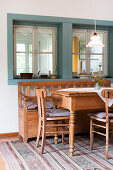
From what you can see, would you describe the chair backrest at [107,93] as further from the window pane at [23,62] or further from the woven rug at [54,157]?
the window pane at [23,62]

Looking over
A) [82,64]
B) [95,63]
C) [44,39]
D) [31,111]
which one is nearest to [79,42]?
[82,64]

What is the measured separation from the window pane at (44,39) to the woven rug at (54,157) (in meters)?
1.98

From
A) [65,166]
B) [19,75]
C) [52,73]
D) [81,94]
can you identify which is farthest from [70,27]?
[65,166]

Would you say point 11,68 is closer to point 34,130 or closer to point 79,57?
point 34,130

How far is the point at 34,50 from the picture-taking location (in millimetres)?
5262

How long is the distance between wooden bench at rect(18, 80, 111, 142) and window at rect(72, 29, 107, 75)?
0.44 meters

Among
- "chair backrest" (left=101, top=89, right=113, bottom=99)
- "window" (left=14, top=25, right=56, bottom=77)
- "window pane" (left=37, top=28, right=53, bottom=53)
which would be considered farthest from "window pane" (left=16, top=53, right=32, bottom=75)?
"chair backrest" (left=101, top=89, right=113, bottom=99)

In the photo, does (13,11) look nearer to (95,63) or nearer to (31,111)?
(31,111)

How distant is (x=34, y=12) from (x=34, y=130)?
7.40 feet

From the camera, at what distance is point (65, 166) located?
325 centimetres

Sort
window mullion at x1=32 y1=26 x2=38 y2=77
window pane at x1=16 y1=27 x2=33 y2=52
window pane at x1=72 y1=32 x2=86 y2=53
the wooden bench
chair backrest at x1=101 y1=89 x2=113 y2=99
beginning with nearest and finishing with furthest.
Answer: chair backrest at x1=101 y1=89 x2=113 y2=99 → the wooden bench → window pane at x1=16 y1=27 x2=33 y2=52 → window mullion at x1=32 y1=26 x2=38 y2=77 → window pane at x1=72 y1=32 x2=86 y2=53

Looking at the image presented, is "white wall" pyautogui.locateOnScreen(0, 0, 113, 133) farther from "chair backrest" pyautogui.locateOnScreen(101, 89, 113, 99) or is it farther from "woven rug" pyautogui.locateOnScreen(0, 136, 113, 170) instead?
"chair backrest" pyautogui.locateOnScreen(101, 89, 113, 99)

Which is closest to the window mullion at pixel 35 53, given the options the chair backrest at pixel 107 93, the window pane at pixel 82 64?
the window pane at pixel 82 64

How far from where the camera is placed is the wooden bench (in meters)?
4.33
